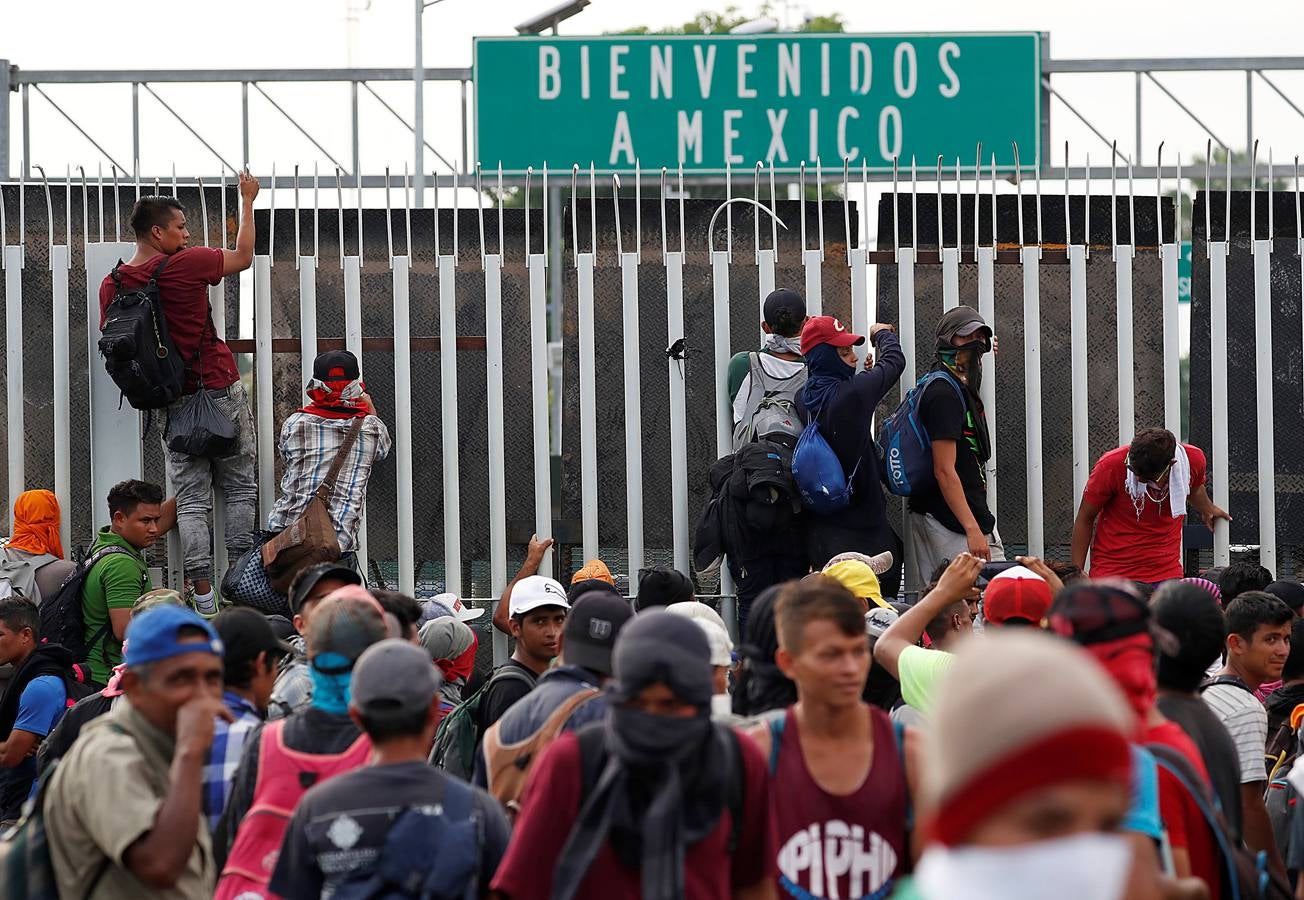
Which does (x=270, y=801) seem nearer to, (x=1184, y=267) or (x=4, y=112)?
(x=1184, y=267)

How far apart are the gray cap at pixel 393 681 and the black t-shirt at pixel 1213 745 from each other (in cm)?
173

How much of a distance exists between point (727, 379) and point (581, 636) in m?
4.18

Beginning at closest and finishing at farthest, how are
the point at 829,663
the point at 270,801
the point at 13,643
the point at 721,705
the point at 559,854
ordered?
the point at 559,854 < the point at 829,663 < the point at 270,801 < the point at 721,705 < the point at 13,643

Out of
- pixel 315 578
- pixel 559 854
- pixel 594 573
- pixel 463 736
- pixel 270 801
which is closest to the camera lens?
pixel 559 854

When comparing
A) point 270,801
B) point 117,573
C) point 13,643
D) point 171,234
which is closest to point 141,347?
point 171,234

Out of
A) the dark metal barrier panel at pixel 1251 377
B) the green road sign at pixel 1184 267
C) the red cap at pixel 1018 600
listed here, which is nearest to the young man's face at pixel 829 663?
the red cap at pixel 1018 600

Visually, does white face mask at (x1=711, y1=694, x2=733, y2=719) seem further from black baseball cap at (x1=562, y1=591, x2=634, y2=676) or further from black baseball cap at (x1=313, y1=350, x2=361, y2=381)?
black baseball cap at (x1=313, y1=350, x2=361, y2=381)

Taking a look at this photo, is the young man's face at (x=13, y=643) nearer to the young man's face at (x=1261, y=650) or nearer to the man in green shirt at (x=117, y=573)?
the man in green shirt at (x=117, y=573)

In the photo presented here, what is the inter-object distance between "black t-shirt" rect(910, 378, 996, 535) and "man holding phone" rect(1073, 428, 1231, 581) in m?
0.48

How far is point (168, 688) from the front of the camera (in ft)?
13.4

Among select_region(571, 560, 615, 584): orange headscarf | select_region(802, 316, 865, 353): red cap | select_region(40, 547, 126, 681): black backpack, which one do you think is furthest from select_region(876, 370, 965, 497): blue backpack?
select_region(40, 547, 126, 681): black backpack

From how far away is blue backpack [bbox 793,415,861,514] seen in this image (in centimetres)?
799

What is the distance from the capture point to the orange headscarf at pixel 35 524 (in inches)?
336

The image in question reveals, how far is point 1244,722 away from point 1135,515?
2.91 metres
